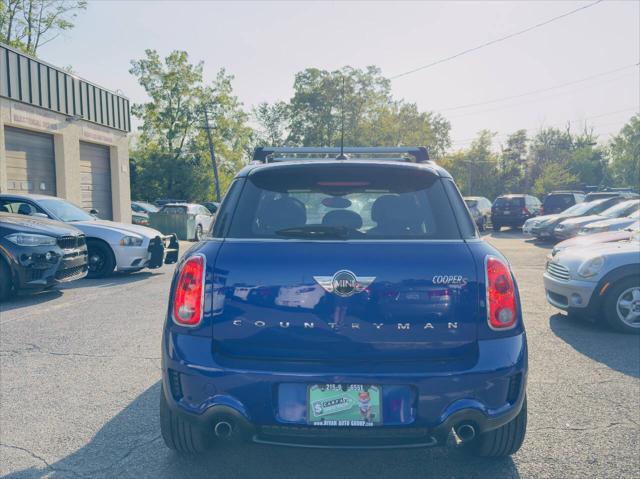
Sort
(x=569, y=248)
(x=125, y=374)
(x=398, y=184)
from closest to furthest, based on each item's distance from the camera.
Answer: (x=398, y=184), (x=125, y=374), (x=569, y=248)

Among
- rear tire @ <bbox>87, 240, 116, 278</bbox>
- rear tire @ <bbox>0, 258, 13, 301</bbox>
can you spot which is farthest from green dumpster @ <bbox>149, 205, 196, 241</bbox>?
rear tire @ <bbox>0, 258, 13, 301</bbox>

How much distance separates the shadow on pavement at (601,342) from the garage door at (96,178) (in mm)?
17344

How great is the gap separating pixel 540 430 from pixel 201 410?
86.9 inches

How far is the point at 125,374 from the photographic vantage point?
15.3ft

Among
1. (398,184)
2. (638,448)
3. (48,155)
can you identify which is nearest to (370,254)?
(398,184)

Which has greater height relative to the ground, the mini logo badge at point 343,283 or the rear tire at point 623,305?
the mini logo badge at point 343,283

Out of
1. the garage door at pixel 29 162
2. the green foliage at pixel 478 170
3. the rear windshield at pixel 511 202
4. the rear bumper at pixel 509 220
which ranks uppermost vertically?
the green foliage at pixel 478 170

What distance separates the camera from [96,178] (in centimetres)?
2089

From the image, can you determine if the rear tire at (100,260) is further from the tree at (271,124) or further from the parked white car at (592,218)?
the tree at (271,124)

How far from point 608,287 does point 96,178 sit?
1879cm

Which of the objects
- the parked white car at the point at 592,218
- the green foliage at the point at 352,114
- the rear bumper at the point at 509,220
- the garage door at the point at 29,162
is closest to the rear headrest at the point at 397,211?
the parked white car at the point at 592,218

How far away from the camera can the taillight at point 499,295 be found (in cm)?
266

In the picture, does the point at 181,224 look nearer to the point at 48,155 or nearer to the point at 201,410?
the point at 48,155

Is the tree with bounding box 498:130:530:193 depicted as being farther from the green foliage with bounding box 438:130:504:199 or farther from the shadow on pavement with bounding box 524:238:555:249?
the shadow on pavement with bounding box 524:238:555:249
